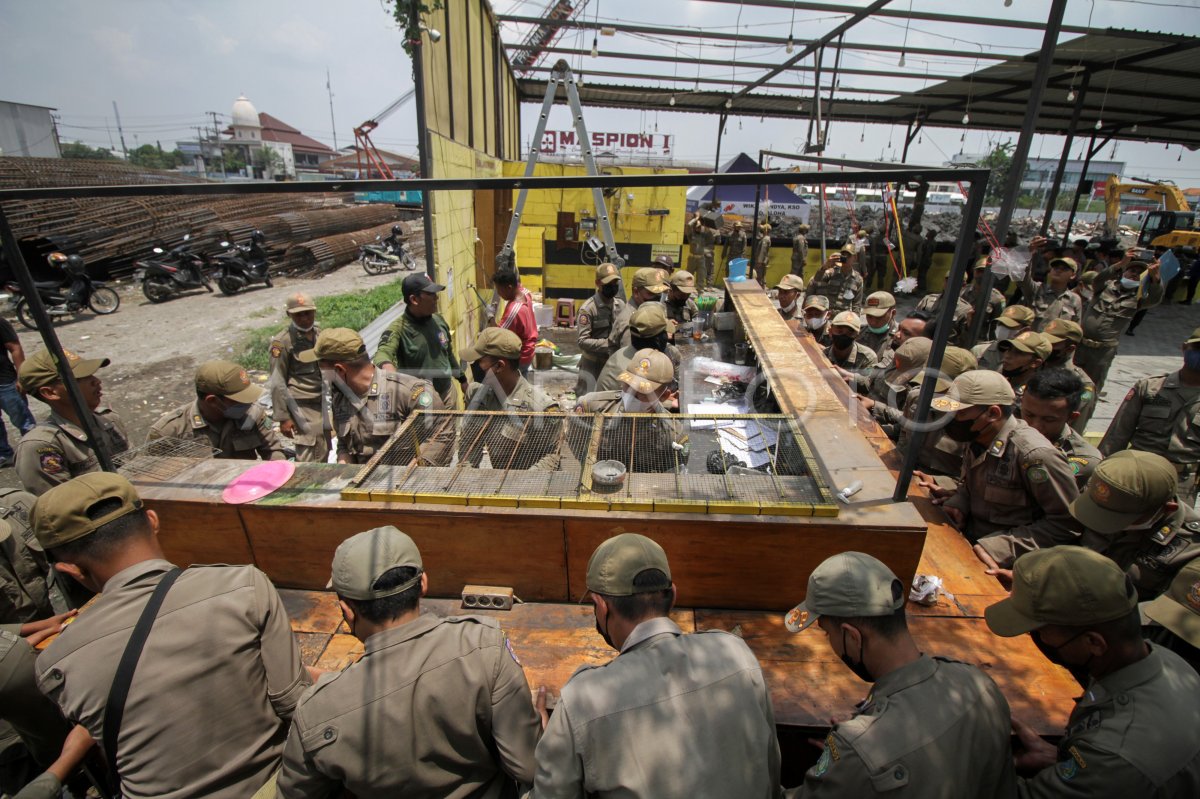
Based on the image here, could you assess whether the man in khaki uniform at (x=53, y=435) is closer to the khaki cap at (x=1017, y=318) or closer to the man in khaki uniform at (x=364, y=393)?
the man in khaki uniform at (x=364, y=393)

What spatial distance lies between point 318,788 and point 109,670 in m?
0.73

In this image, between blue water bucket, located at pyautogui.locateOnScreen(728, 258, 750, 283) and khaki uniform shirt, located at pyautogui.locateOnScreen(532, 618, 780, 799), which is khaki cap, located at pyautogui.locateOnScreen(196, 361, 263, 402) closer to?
khaki uniform shirt, located at pyautogui.locateOnScreen(532, 618, 780, 799)

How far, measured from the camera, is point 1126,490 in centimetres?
214

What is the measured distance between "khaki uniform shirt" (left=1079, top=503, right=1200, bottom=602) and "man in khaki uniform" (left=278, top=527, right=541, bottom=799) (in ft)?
8.74

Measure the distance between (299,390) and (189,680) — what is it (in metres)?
3.66

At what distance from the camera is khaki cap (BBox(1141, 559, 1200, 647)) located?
73.5 inches

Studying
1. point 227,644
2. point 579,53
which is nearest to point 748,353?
point 227,644

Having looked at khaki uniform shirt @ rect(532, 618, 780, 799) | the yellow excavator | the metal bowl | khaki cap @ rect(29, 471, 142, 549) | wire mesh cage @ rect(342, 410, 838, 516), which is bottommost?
khaki uniform shirt @ rect(532, 618, 780, 799)

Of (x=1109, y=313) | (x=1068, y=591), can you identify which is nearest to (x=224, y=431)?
(x=1068, y=591)

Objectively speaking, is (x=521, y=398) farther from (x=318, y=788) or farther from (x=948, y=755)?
(x=948, y=755)

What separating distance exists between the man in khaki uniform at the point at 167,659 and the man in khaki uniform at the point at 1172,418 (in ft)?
18.6

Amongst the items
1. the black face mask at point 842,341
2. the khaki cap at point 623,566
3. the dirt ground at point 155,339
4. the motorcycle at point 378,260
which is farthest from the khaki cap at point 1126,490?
the motorcycle at point 378,260

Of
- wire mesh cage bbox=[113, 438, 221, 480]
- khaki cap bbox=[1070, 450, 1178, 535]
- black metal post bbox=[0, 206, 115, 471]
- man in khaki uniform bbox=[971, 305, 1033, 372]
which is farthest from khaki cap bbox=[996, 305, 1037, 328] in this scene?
black metal post bbox=[0, 206, 115, 471]

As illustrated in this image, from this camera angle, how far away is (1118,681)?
1614mm
